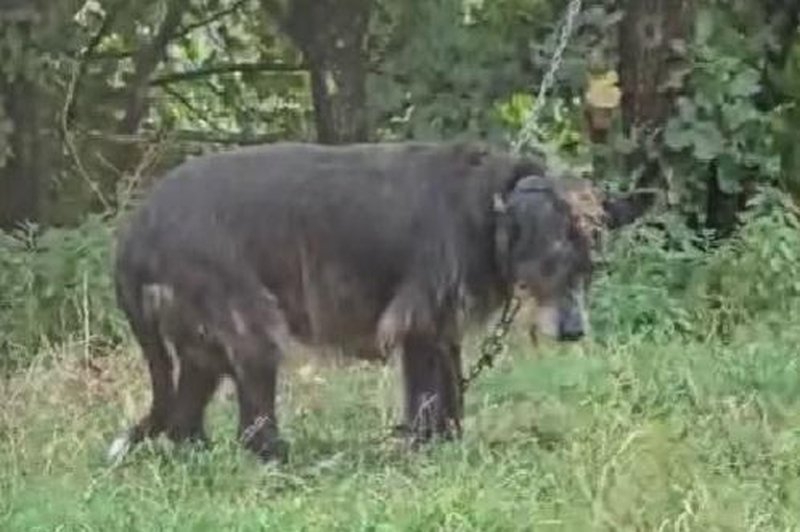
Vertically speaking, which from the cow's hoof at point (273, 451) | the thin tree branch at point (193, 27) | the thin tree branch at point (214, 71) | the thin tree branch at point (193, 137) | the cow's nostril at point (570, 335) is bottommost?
the cow's hoof at point (273, 451)

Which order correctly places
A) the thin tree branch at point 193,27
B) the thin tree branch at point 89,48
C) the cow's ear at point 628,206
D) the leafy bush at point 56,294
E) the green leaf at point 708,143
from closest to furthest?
the cow's ear at point 628,206 → the leafy bush at point 56,294 → the green leaf at point 708,143 → the thin tree branch at point 89,48 → the thin tree branch at point 193,27

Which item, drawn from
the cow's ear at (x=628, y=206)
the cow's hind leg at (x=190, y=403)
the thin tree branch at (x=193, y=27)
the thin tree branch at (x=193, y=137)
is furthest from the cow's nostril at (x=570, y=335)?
the thin tree branch at (x=193, y=27)

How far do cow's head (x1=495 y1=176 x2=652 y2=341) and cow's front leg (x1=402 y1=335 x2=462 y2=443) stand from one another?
379 mm

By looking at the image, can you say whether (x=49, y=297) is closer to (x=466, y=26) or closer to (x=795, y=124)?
(x=466, y=26)

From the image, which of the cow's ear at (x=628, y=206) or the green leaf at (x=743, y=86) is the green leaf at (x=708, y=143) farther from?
the cow's ear at (x=628, y=206)

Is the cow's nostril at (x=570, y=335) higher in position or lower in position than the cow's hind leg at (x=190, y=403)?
higher

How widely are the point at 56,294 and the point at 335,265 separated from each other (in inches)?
A: 141

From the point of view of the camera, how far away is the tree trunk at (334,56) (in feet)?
44.8

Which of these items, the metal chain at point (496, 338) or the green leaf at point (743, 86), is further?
the green leaf at point (743, 86)

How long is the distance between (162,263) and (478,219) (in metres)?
1.19

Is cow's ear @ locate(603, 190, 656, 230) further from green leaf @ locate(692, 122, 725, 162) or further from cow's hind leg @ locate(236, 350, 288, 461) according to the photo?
cow's hind leg @ locate(236, 350, 288, 461)

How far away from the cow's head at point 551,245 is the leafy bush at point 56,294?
334 cm

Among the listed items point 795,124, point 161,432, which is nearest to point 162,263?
point 161,432

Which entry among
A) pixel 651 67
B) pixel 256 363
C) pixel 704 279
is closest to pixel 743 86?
pixel 651 67
